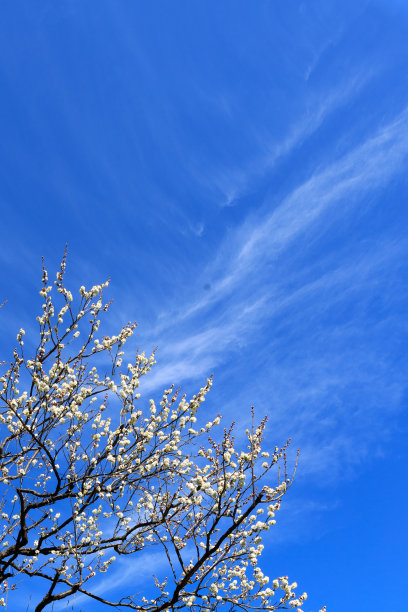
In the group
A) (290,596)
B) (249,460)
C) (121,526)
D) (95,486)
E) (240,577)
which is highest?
(95,486)

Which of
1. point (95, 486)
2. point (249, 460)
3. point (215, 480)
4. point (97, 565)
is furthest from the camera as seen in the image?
point (97, 565)

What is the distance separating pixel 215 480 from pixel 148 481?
1517 millimetres

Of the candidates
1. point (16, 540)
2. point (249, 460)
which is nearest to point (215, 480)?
point (249, 460)

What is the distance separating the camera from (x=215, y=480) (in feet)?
25.8

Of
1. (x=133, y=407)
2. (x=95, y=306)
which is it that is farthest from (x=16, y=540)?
(x=95, y=306)

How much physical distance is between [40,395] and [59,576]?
3.69 m

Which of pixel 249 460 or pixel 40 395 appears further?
pixel 40 395

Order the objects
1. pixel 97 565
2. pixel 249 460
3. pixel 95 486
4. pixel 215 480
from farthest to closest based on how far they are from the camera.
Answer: pixel 97 565 → pixel 95 486 → pixel 215 480 → pixel 249 460

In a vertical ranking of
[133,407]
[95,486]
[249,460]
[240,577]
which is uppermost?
[133,407]

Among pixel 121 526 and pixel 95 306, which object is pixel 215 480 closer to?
pixel 121 526

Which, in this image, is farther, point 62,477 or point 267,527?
point 62,477

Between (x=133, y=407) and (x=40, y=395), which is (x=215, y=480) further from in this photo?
(x=40, y=395)

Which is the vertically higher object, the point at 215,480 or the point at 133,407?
the point at 133,407

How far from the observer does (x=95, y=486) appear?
8422mm
